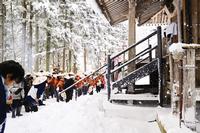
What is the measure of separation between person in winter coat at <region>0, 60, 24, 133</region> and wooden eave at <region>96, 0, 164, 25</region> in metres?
8.07

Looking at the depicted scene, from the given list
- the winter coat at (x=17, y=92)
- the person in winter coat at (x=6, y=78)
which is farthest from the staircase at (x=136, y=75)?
the person in winter coat at (x=6, y=78)

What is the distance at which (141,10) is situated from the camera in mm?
16969

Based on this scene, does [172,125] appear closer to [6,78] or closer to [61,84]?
[6,78]

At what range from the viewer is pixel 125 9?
55.6 feet

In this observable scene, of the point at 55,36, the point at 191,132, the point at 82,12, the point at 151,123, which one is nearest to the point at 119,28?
the point at 82,12

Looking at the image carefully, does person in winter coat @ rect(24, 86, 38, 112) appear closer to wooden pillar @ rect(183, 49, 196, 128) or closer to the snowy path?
the snowy path

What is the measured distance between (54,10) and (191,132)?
1050 inches

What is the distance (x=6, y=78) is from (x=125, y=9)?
1259 centimetres

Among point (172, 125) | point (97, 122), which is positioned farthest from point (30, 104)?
point (172, 125)

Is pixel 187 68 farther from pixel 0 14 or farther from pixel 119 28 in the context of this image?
pixel 119 28

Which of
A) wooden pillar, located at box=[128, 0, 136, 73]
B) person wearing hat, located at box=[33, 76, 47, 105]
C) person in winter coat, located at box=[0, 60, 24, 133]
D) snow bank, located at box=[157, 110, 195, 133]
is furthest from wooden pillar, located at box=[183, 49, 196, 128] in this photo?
person wearing hat, located at box=[33, 76, 47, 105]

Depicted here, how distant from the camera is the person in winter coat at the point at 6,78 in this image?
4.69m

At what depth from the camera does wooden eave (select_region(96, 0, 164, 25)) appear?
14360 millimetres

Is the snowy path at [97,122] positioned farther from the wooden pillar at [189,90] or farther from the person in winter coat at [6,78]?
the person in winter coat at [6,78]
